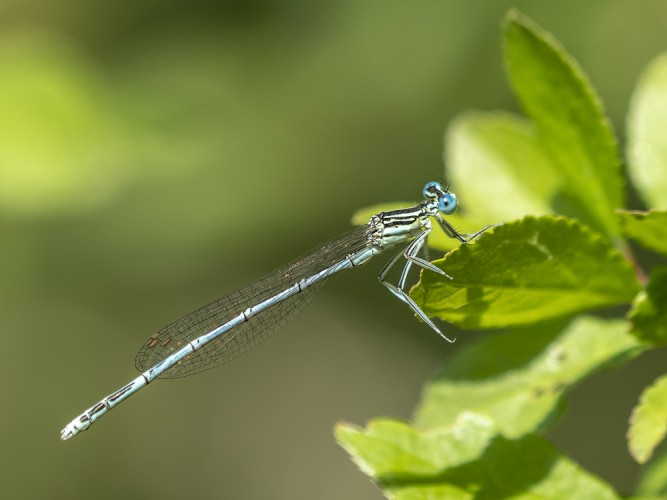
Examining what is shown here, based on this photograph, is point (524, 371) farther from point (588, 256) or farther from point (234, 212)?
point (234, 212)

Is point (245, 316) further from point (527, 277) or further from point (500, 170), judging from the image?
point (527, 277)

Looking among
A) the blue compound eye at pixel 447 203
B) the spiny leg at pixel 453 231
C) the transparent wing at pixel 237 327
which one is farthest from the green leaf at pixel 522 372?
the transparent wing at pixel 237 327

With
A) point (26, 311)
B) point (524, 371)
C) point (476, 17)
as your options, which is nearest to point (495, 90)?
point (476, 17)

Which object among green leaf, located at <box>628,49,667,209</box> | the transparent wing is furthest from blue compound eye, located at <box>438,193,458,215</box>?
green leaf, located at <box>628,49,667,209</box>

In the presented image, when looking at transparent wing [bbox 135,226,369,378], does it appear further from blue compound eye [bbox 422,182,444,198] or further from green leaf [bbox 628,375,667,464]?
A: green leaf [bbox 628,375,667,464]

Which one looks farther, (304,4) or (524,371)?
(304,4)

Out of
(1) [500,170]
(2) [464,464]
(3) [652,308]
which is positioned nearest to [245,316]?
(1) [500,170]
